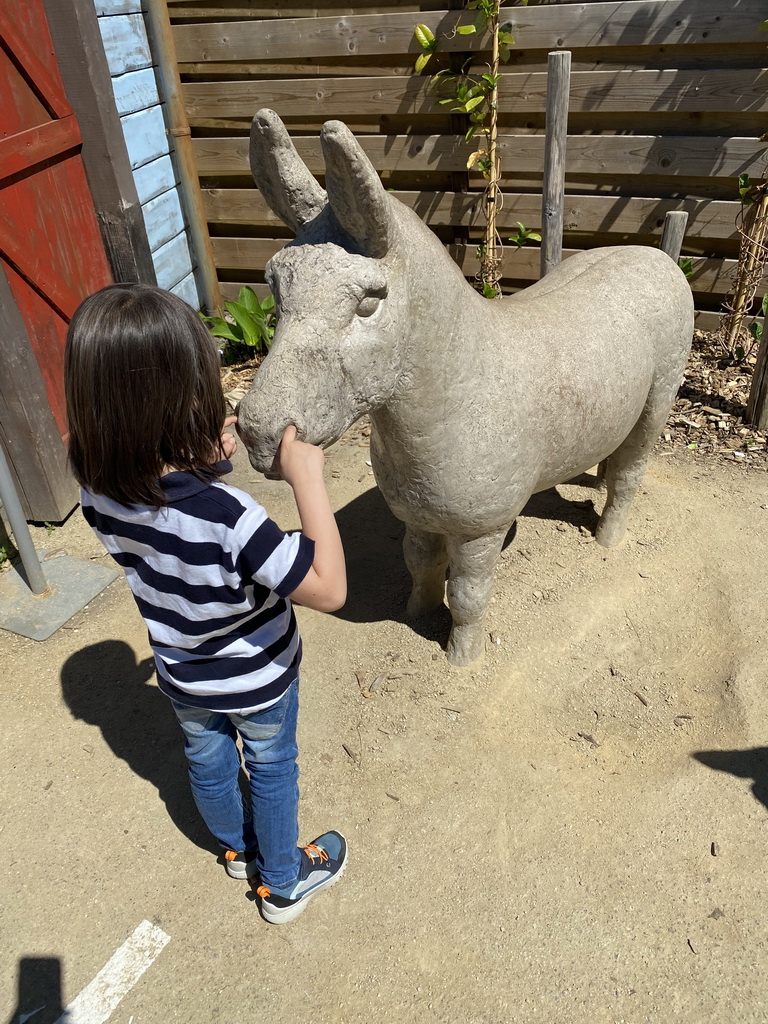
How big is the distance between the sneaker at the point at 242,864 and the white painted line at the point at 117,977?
25 centimetres

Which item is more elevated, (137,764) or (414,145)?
(414,145)

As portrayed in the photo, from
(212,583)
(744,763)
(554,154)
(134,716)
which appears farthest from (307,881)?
(554,154)

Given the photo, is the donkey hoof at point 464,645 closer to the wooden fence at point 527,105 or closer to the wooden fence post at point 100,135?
the wooden fence post at point 100,135

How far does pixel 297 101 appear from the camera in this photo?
519 centimetres

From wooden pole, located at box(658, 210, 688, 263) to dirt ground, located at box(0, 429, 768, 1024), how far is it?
5.64 ft

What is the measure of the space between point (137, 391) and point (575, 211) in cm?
454

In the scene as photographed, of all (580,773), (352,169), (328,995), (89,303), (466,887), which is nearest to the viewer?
(89,303)

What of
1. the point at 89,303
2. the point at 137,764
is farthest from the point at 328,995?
the point at 89,303

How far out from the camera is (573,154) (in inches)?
193

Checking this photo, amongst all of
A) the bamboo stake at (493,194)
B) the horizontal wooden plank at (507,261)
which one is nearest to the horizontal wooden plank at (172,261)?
the horizontal wooden plank at (507,261)

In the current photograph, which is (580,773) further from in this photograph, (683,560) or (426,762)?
(683,560)

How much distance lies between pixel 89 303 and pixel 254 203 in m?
4.69

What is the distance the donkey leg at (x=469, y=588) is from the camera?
8.46 ft

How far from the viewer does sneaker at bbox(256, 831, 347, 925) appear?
7.00ft
